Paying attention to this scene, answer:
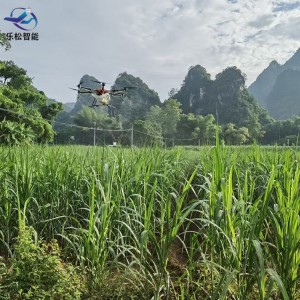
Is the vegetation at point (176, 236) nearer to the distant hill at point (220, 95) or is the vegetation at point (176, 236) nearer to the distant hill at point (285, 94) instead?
the distant hill at point (220, 95)

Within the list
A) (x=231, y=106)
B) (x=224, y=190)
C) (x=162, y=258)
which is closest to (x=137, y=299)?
(x=162, y=258)

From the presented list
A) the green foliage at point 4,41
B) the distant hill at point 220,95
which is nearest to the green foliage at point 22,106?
the green foliage at point 4,41

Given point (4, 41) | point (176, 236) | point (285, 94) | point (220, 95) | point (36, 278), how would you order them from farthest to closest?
point (285, 94) → point (220, 95) → point (4, 41) → point (176, 236) → point (36, 278)

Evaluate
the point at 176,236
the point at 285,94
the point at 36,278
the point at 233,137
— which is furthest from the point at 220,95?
the point at 36,278

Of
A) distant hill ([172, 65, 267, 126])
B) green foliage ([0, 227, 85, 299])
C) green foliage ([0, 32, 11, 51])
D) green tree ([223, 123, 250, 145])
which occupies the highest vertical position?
distant hill ([172, 65, 267, 126])

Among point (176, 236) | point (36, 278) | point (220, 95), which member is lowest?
point (36, 278)

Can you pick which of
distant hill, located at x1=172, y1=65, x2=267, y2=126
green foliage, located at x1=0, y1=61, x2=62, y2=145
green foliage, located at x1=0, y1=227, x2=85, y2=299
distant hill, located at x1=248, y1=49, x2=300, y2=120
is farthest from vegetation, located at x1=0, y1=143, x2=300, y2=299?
distant hill, located at x1=248, y1=49, x2=300, y2=120

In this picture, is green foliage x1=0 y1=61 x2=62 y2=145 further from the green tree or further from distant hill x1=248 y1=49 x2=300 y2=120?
distant hill x1=248 y1=49 x2=300 y2=120

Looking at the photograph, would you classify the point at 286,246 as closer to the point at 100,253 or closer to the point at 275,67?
the point at 100,253

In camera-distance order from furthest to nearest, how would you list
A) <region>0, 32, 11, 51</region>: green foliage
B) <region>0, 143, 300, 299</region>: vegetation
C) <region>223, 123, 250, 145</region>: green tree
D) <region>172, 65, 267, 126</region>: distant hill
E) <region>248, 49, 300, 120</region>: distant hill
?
1. <region>248, 49, 300, 120</region>: distant hill
2. <region>172, 65, 267, 126</region>: distant hill
3. <region>0, 32, 11, 51</region>: green foliage
4. <region>223, 123, 250, 145</region>: green tree
5. <region>0, 143, 300, 299</region>: vegetation

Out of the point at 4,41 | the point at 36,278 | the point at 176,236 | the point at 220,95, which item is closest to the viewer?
Answer: the point at 36,278

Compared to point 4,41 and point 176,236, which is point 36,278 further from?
point 4,41

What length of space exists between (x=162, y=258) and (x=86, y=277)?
431 mm

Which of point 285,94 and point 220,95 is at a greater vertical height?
point 285,94
